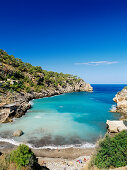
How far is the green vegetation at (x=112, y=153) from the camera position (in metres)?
8.50

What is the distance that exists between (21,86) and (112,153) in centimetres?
4865

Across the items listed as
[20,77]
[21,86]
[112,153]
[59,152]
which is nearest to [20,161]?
[112,153]

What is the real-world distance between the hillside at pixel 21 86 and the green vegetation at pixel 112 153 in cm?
2130

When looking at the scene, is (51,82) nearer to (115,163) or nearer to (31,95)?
(31,95)

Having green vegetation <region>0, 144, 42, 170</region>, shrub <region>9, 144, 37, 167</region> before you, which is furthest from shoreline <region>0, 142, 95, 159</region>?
shrub <region>9, 144, 37, 167</region>

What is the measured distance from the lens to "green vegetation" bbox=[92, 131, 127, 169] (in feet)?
27.9

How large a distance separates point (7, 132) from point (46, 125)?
288 inches

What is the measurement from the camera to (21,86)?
5072 cm

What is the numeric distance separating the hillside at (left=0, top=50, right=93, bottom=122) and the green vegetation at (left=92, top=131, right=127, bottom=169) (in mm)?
21299

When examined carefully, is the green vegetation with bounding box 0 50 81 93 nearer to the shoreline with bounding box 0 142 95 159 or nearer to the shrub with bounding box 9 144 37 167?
the shoreline with bounding box 0 142 95 159

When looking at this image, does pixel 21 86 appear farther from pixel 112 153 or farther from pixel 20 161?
pixel 112 153

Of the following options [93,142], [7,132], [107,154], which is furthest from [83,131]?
[7,132]

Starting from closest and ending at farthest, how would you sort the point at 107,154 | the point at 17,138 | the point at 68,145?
the point at 107,154 → the point at 68,145 → the point at 17,138

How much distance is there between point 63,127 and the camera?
71.7ft
